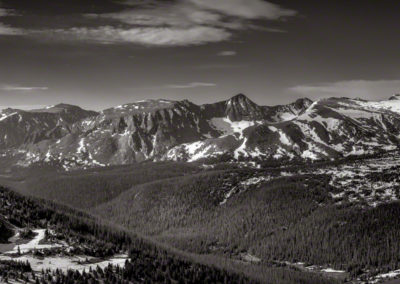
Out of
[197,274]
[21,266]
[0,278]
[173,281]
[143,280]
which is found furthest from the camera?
[197,274]

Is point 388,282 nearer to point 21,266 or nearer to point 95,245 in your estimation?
point 95,245

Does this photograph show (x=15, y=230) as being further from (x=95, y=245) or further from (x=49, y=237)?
(x=95, y=245)

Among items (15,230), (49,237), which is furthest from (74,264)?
(15,230)

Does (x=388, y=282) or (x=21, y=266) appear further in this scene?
(x=388, y=282)

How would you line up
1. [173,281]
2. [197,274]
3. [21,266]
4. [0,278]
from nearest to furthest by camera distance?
[0,278] → [21,266] → [173,281] → [197,274]

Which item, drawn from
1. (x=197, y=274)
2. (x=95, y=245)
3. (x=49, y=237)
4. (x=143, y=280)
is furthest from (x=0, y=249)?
(x=197, y=274)

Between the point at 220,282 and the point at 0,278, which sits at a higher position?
the point at 0,278

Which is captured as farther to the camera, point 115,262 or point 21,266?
point 115,262

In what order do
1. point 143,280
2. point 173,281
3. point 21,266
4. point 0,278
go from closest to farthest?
point 0,278 < point 21,266 < point 143,280 < point 173,281

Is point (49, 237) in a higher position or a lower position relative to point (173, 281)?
higher
